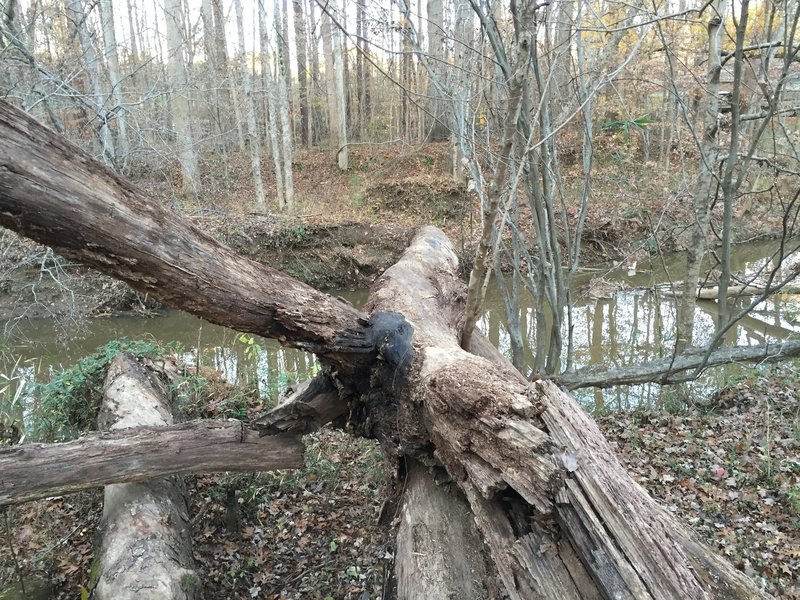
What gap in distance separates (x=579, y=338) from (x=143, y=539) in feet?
25.1

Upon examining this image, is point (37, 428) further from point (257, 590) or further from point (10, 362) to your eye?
point (10, 362)

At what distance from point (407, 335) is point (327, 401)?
62cm

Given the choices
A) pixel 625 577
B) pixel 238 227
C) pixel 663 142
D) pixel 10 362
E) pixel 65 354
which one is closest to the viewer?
pixel 625 577

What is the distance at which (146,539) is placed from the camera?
2863mm

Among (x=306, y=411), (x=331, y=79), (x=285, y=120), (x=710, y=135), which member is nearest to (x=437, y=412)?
(x=306, y=411)

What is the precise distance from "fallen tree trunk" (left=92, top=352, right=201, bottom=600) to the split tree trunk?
0.85 metres

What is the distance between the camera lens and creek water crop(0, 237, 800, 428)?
6574 mm

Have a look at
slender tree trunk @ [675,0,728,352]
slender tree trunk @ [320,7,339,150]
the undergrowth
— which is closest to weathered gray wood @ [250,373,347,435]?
the undergrowth

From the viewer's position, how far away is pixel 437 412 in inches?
94.0

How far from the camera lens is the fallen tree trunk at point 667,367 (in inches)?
191

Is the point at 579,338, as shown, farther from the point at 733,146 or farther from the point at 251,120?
the point at 251,120

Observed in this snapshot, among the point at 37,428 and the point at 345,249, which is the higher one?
the point at 345,249

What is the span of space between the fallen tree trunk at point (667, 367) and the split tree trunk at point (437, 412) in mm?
2378

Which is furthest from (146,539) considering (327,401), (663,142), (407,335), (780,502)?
(663,142)
